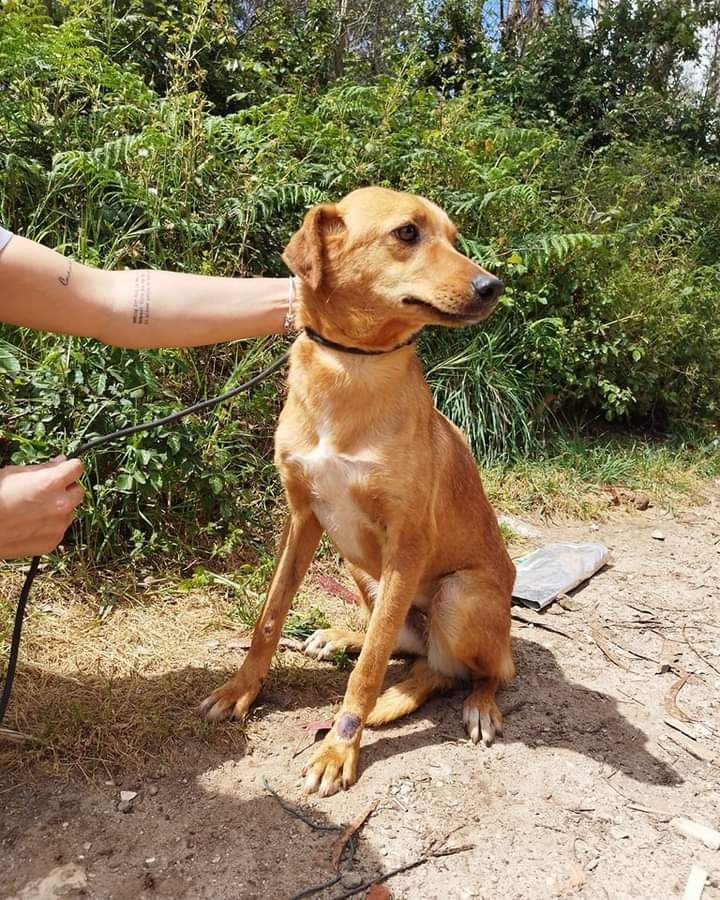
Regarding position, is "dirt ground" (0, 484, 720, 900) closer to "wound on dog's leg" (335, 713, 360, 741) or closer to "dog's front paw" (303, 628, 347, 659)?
"dog's front paw" (303, 628, 347, 659)

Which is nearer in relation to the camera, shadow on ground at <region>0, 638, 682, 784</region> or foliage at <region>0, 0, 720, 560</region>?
shadow on ground at <region>0, 638, 682, 784</region>

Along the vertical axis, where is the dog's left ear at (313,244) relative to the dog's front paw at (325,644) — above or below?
above

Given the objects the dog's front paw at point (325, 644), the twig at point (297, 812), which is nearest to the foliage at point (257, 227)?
the dog's front paw at point (325, 644)

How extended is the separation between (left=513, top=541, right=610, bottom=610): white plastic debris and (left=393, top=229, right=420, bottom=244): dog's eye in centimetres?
189

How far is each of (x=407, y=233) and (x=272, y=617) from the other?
141 cm

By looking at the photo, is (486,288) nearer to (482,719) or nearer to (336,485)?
(336,485)

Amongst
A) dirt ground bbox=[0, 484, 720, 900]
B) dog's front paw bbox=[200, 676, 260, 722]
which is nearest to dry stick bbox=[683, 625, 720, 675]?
dirt ground bbox=[0, 484, 720, 900]

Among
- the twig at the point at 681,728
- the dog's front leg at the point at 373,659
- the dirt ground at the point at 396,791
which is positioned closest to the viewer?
the dirt ground at the point at 396,791

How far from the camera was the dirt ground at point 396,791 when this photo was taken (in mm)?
1972

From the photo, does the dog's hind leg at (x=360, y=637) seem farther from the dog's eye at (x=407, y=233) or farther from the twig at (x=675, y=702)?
the dog's eye at (x=407, y=233)

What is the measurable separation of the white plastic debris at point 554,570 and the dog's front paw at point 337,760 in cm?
150

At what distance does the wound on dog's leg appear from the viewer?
2350 millimetres

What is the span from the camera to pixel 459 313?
2.25m

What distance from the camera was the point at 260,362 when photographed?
14.4ft
